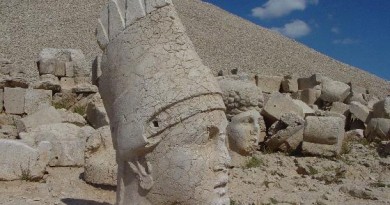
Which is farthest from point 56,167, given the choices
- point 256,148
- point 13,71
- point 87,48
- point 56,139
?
point 87,48

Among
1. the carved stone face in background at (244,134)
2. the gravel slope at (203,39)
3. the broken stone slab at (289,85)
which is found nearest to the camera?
the carved stone face in background at (244,134)

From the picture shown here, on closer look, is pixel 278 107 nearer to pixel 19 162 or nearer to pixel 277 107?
pixel 277 107

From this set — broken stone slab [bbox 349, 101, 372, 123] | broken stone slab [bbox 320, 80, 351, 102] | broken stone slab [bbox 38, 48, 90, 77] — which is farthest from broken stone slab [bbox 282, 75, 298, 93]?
broken stone slab [bbox 38, 48, 90, 77]

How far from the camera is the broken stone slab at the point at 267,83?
45.7ft

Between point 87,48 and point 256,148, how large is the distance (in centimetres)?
1697

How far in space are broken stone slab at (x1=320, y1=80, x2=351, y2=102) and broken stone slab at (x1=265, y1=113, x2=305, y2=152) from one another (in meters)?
4.57

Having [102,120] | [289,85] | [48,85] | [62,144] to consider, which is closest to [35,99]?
[48,85]

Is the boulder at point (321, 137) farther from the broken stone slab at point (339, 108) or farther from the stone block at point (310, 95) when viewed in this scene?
the stone block at point (310, 95)

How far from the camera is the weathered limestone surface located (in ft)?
31.1

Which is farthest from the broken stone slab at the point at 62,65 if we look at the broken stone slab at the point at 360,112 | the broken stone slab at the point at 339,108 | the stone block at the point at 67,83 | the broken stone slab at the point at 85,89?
the broken stone slab at the point at 360,112

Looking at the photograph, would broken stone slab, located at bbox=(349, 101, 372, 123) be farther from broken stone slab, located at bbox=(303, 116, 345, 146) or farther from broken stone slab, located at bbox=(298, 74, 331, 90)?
broken stone slab, located at bbox=(303, 116, 345, 146)

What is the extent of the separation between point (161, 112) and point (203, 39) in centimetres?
2655

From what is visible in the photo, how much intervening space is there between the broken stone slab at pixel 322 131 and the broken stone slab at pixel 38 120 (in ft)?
13.1

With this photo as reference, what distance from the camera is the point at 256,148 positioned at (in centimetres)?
825
